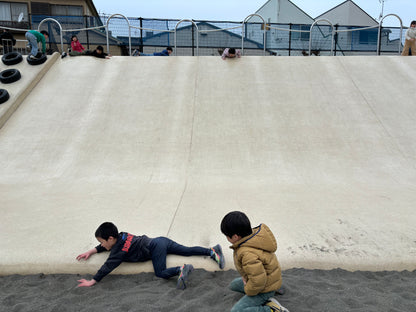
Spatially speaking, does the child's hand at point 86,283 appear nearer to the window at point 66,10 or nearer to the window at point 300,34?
the window at point 300,34

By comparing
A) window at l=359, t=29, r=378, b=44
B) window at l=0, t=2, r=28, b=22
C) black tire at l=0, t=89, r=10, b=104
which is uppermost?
window at l=0, t=2, r=28, b=22

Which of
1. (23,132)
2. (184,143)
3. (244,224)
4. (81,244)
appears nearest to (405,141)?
(184,143)

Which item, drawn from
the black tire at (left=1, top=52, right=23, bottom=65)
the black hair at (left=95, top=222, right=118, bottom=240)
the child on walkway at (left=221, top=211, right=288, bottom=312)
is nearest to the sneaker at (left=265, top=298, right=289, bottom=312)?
the child on walkway at (left=221, top=211, right=288, bottom=312)

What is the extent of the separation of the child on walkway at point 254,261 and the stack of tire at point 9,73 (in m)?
8.31

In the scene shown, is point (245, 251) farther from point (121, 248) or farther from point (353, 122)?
point (353, 122)

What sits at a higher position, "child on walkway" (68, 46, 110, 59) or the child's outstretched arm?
"child on walkway" (68, 46, 110, 59)

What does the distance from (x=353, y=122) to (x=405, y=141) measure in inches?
46.3

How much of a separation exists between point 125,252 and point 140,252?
7.6 inches

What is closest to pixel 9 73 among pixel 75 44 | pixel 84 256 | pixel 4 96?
pixel 4 96

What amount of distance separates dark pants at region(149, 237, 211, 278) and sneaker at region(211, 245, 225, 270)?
7 centimetres

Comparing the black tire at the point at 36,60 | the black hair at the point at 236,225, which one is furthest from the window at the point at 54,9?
the black hair at the point at 236,225

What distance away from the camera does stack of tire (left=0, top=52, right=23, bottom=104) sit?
855 centimetres

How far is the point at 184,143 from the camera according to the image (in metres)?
7.41

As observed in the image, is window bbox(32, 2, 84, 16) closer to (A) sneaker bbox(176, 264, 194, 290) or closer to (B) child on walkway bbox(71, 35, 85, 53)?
(B) child on walkway bbox(71, 35, 85, 53)
